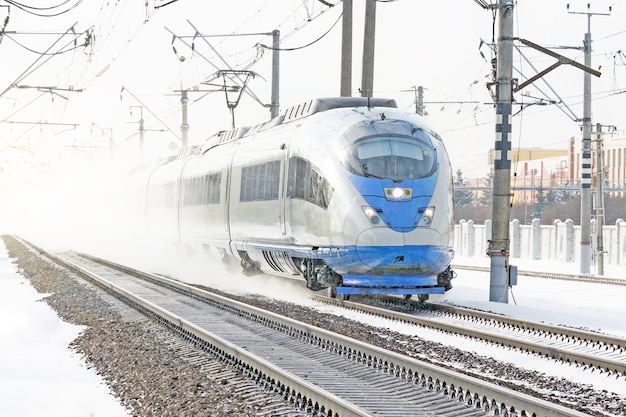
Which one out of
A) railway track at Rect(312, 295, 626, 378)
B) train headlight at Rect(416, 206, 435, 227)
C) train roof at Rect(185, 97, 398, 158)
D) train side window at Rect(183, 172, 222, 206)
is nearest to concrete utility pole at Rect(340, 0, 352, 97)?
train roof at Rect(185, 97, 398, 158)

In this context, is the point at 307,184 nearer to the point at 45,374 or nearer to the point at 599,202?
the point at 45,374

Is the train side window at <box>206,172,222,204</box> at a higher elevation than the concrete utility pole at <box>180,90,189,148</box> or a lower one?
lower

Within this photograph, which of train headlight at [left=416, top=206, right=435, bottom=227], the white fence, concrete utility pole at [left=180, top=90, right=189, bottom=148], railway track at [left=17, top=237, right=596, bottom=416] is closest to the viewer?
railway track at [left=17, top=237, right=596, bottom=416]

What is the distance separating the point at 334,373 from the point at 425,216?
6.45 metres

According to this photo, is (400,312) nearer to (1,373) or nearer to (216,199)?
(1,373)

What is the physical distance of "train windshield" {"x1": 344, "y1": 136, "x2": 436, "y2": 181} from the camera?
15.6m

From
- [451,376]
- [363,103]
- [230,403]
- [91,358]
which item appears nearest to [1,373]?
[91,358]

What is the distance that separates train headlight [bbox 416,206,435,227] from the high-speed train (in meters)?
0.02

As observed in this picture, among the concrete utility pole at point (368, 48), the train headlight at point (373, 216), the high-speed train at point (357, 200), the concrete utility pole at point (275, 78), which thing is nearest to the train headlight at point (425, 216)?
the high-speed train at point (357, 200)

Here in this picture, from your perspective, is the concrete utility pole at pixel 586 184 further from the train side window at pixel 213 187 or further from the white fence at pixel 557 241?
the train side window at pixel 213 187

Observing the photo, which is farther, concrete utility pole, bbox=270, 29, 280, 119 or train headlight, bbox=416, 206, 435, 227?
concrete utility pole, bbox=270, 29, 280, 119

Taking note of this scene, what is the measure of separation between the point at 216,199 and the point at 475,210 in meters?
96.9

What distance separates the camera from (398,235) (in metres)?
15.4

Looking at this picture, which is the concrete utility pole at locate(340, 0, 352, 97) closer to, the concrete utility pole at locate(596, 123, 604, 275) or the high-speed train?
the high-speed train
